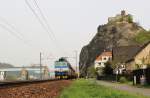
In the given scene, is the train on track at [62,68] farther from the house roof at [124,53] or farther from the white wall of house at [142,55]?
the house roof at [124,53]

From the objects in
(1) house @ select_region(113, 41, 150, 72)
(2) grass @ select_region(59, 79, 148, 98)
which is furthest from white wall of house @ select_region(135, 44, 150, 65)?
(2) grass @ select_region(59, 79, 148, 98)

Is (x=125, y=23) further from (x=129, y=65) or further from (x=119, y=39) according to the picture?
(x=129, y=65)

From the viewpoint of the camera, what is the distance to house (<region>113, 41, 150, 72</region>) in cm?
8019

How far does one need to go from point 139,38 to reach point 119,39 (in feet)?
192

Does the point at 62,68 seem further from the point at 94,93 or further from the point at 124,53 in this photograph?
the point at 94,93

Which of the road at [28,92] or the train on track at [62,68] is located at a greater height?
the train on track at [62,68]

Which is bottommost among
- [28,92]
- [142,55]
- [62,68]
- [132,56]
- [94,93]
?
[94,93]

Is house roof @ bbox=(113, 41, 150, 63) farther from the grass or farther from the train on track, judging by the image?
the grass

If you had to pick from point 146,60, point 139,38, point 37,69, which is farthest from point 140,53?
point 37,69

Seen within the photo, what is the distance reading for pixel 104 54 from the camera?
652 ft

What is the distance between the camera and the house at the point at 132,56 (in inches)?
3157

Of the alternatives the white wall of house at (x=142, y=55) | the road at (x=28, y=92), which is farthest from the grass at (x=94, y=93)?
the white wall of house at (x=142, y=55)

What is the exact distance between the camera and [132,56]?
98750 millimetres

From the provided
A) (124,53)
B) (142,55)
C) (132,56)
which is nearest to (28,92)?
(142,55)
